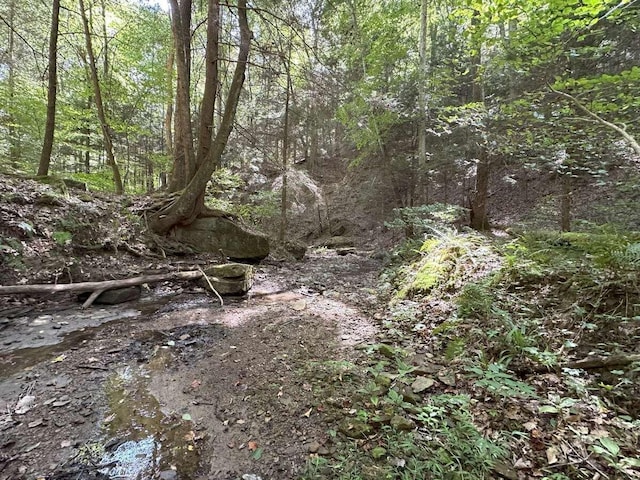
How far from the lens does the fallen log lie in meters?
4.64

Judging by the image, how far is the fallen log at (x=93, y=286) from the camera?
15.2 feet

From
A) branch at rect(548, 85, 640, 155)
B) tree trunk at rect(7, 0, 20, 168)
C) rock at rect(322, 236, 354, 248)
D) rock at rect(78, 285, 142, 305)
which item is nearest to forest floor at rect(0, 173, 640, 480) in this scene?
rock at rect(78, 285, 142, 305)

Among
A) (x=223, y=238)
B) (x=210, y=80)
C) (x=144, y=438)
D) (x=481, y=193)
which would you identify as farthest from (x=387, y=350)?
(x=210, y=80)

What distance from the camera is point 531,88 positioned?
6.54 metres

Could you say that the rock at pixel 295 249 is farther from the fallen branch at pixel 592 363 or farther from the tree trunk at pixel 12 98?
the tree trunk at pixel 12 98

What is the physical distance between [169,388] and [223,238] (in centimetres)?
621

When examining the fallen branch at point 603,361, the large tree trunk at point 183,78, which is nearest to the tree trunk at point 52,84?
the large tree trunk at point 183,78

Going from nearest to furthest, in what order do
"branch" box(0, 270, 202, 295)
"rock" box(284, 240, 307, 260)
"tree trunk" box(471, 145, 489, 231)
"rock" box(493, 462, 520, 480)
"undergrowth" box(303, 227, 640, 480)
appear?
1. "rock" box(493, 462, 520, 480)
2. "undergrowth" box(303, 227, 640, 480)
3. "branch" box(0, 270, 202, 295)
4. "tree trunk" box(471, 145, 489, 231)
5. "rock" box(284, 240, 307, 260)

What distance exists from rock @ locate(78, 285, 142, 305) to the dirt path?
10.7 inches

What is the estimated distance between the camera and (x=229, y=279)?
616cm

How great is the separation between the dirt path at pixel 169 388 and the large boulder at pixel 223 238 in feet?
11.2

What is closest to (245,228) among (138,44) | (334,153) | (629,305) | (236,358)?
(236,358)

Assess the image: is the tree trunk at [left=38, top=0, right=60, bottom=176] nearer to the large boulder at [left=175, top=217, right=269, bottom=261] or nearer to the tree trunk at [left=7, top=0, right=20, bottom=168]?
the tree trunk at [left=7, top=0, right=20, bottom=168]

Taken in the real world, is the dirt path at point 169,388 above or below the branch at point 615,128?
below
